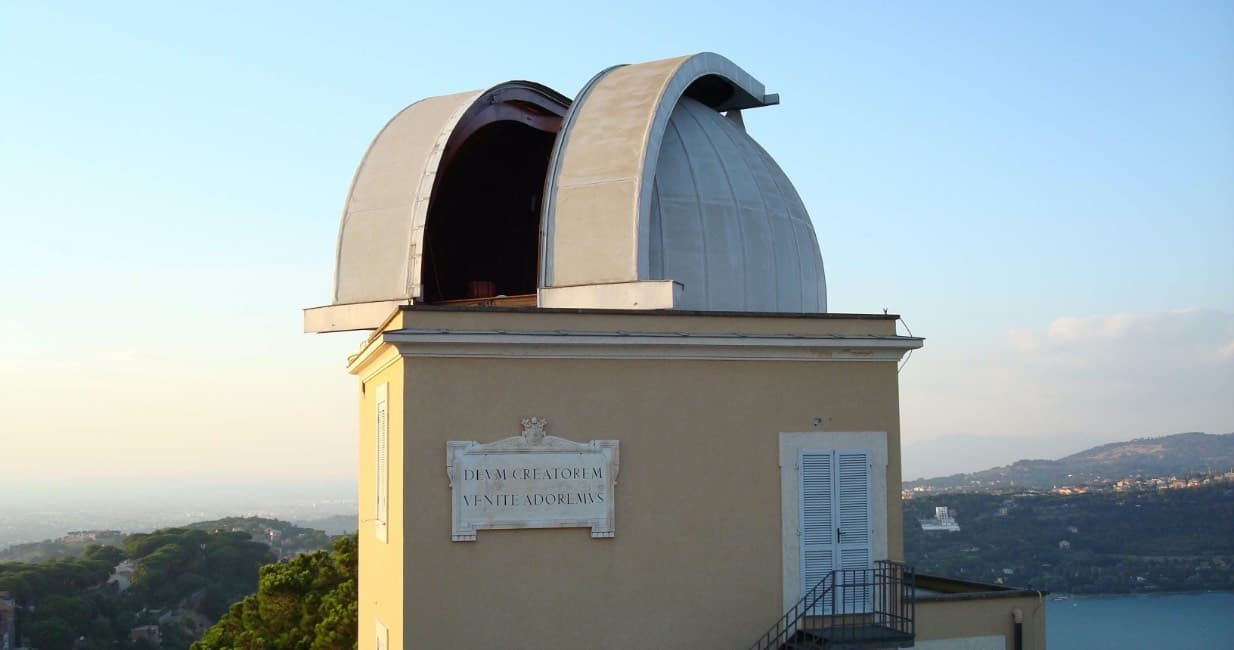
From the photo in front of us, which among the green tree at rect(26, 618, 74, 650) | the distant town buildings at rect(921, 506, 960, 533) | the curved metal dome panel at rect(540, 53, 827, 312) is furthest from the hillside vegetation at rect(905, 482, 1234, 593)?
the green tree at rect(26, 618, 74, 650)

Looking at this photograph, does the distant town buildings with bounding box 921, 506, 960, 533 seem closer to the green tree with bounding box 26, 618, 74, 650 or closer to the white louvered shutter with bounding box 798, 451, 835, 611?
the green tree with bounding box 26, 618, 74, 650

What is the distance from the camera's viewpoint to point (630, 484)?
13.5 m

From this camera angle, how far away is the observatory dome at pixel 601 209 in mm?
15508

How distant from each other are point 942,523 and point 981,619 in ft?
101

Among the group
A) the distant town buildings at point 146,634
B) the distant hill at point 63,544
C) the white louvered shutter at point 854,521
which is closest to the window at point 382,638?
the white louvered shutter at point 854,521

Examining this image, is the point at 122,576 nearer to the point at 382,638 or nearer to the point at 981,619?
the point at 382,638

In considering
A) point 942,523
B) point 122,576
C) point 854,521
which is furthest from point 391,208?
point 122,576

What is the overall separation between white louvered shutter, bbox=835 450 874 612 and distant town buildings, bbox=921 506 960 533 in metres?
30.6

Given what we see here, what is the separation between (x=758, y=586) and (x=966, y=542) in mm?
32030

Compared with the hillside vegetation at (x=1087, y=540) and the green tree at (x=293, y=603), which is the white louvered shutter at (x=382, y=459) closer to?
the green tree at (x=293, y=603)

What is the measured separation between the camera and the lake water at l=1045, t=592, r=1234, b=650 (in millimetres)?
40844

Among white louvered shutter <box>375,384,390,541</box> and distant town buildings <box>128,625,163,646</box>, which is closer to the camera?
white louvered shutter <box>375,384,390,541</box>

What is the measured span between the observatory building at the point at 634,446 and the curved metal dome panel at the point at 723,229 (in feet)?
0.13

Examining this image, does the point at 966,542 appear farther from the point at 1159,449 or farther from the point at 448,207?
the point at 1159,449
